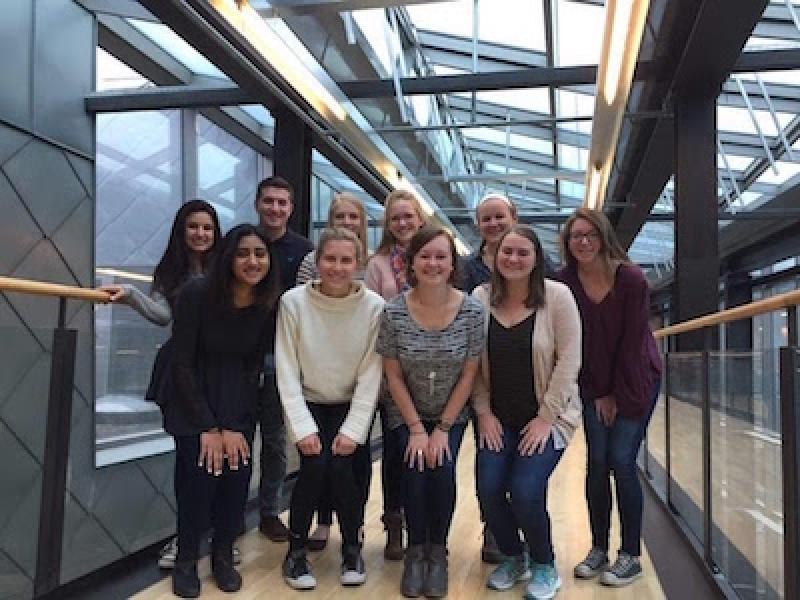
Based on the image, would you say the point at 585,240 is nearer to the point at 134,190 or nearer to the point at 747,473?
the point at 747,473

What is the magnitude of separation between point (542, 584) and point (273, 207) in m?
1.67

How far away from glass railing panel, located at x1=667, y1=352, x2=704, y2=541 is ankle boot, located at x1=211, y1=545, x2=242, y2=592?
177 cm

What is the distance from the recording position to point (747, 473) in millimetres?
2738

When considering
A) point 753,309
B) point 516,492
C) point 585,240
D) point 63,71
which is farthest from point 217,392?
point 63,71

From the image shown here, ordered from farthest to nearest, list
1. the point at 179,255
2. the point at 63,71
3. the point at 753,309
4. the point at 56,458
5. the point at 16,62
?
the point at 63,71
the point at 16,62
the point at 179,255
the point at 56,458
the point at 753,309

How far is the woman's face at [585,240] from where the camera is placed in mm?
2830

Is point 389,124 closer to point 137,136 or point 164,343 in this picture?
point 137,136

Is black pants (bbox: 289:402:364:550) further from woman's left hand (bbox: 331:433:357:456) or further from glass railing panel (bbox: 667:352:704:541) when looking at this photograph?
glass railing panel (bbox: 667:352:704:541)

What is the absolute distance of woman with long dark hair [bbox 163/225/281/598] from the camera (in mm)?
2713

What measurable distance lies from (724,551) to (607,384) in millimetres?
720

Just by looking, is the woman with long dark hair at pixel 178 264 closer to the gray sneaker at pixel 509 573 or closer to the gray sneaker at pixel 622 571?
the gray sneaker at pixel 509 573

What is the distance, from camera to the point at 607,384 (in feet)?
9.45

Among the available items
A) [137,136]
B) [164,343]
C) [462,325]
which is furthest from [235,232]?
[137,136]

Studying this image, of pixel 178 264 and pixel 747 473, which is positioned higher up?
pixel 178 264
